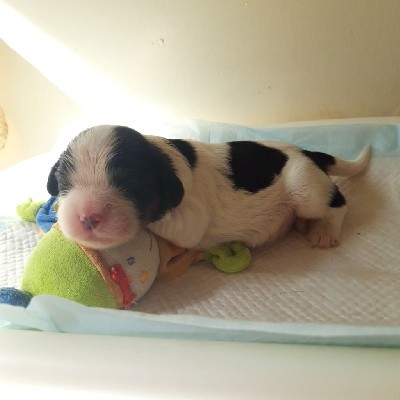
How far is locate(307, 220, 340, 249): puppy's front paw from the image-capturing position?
1.29 m

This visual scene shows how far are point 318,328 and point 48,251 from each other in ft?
1.80

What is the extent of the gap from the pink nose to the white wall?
3.16ft

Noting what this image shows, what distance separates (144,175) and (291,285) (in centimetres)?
43

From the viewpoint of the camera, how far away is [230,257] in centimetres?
121

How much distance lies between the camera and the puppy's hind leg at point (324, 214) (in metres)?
1.29

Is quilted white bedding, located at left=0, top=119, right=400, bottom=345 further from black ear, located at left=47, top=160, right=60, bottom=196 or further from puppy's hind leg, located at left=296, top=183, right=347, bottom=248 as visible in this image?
black ear, located at left=47, top=160, right=60, bottom=196

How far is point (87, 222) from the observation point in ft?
2.98

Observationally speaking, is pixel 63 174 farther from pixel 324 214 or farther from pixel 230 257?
pixel 324 214

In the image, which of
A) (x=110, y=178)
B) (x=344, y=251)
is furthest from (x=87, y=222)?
(x=344, y=251)

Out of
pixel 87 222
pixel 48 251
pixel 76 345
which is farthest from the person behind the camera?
pixel 48 251

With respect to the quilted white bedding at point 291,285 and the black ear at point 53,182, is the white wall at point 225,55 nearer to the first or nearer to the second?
the quilted white bedding at point 291,285

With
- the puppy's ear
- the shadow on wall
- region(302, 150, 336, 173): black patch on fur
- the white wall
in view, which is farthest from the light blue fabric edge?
the shadow on wall

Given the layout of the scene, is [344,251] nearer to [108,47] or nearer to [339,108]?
[339,108]

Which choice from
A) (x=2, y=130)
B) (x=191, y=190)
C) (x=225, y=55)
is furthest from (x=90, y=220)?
(x=2, y=130)
